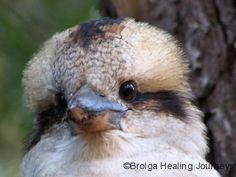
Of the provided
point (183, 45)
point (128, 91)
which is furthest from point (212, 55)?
point (128, 91)

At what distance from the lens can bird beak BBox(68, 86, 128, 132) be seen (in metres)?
4.49

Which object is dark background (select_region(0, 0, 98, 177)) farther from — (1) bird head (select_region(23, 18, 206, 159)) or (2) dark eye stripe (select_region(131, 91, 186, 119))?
(2) dark eye stripe (select_region(131, 91, 186, 119))

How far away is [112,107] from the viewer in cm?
458

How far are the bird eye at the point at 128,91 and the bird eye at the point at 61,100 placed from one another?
10.4 inches

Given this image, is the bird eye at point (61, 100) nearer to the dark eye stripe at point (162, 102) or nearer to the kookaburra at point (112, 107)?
the kookaburra at point (112, 107)

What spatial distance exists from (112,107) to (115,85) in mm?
125

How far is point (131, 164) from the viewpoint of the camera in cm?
466

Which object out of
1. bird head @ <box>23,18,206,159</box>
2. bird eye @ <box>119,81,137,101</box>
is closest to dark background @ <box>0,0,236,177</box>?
bird head @ <box>23,18,206,159</box>

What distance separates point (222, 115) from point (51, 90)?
4.24ft

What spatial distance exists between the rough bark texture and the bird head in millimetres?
729

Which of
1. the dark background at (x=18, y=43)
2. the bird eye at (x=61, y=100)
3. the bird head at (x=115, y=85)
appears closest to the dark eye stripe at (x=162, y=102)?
the bird head at (x=115, y=85)

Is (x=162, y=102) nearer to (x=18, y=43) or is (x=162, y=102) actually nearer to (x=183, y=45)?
(x=183, y=45)

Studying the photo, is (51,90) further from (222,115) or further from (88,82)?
(222,115)

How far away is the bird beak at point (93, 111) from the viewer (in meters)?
4.49
